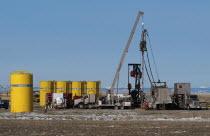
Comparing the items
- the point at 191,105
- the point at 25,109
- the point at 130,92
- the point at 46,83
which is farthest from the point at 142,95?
the point at 25,109

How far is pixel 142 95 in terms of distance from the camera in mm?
58844

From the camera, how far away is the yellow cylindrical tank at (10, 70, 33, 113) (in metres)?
41.2

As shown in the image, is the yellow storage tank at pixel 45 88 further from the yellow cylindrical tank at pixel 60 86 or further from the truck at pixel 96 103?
the truck at pixel 96 103

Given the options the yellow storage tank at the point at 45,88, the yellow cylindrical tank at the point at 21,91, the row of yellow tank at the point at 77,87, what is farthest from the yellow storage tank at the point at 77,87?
the yellow cylindrical tank at the point at 21,91

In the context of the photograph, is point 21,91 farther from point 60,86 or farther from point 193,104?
point 60,86

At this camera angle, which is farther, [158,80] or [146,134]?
[158,80]

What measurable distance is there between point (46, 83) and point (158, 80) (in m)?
17.8

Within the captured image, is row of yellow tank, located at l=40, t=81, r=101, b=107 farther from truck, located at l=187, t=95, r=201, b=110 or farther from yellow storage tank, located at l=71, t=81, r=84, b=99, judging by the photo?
truck, located at l=187, t=95, r=201, b=110

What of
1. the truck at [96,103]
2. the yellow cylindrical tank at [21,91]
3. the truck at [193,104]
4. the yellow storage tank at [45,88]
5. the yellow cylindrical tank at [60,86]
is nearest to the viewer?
the yellow cylindrical tank at [21,91]

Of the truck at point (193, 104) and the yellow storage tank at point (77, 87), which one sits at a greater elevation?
the yellow storage tank at point (77, 87)

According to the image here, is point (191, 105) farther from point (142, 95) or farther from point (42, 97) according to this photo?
point (42, 97)

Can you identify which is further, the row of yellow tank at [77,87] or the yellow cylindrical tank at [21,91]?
the row of yellow tank at [77,87]

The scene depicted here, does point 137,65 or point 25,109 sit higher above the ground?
point 137,65

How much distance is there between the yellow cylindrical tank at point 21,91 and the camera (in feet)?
135
